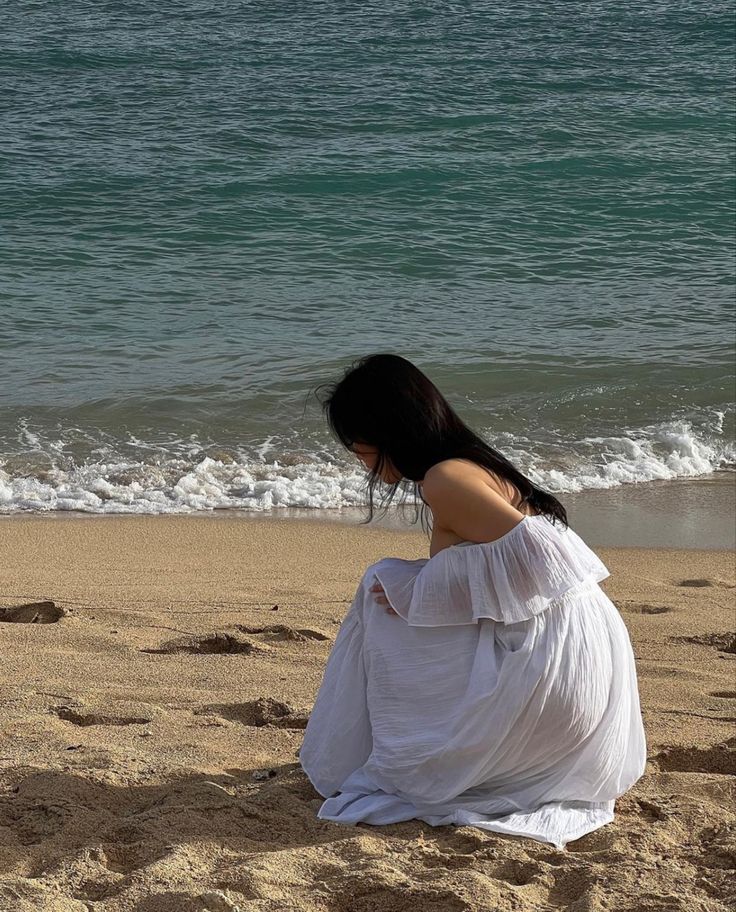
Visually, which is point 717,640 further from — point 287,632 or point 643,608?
point 287,632

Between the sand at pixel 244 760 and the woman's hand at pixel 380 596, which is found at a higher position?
the woman's hand at pixel 380 596

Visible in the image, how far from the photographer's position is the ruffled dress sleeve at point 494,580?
8.95ft

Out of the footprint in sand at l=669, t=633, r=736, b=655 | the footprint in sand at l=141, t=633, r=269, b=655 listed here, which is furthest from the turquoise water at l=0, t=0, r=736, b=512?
the footprint in sand at l=669, t=633, r=736, b=655

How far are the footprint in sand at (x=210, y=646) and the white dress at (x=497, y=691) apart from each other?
1453 mm

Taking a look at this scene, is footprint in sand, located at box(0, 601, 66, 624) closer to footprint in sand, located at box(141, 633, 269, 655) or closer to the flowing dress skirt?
footprint in sand, located at box(141, 633, 269, 655)

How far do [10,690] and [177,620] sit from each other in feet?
3.38

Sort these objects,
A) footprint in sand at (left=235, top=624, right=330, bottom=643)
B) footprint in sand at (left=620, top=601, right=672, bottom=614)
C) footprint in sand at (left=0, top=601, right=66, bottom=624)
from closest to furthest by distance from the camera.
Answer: footprint in sand at (left=235, top=624, right=330, bottom=643), footprint in sand at (left=0, top=601, right=66, bottom=624), footprint in sand at (left=620, top=601, right=672, bottom=614)

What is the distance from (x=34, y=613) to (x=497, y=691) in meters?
2.57

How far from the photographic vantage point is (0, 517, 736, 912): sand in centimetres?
240

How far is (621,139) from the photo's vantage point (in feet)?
52.1

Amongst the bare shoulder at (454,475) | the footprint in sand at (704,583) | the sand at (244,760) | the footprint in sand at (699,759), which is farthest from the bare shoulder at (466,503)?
the footprint in sand at (704,583)

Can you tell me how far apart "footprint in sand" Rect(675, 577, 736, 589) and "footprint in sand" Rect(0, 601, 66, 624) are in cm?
299

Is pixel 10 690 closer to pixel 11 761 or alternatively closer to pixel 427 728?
pixel 11 761

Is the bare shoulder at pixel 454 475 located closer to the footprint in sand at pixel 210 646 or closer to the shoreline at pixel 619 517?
Answer: the footprint in sand at pixel 210 646
